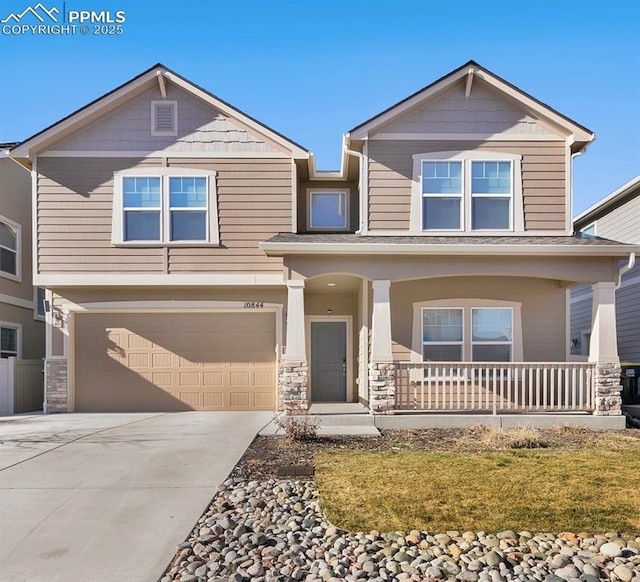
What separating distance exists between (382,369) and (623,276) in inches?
378

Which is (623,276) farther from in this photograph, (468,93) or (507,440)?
(507,440)

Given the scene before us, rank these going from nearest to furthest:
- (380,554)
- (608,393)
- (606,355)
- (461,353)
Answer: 1. (380,554)
2. (608,393)
3. (606,355)
4. (461,353)

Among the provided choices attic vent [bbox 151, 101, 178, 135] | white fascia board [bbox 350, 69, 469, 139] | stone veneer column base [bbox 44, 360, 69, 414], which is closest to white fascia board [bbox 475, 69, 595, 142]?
white fascia board [bbox 350, 69, 469, 139]

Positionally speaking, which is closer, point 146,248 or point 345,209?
point 146,248

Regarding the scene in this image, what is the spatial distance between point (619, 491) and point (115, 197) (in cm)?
1071

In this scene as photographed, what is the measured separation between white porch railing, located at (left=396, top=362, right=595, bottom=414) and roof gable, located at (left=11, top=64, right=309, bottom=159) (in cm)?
558

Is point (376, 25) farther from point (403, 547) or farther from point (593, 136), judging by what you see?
point (403, 547)

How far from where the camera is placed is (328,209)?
1298 centimetres

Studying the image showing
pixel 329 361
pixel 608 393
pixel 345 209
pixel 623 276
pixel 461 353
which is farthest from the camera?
pixel 623 276

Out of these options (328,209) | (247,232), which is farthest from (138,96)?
(328,209)

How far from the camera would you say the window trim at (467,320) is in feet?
35.6

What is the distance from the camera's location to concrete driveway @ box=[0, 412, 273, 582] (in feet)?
12.5

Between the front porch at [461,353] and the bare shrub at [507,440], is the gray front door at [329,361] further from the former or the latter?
the bare shrub at [507,440]

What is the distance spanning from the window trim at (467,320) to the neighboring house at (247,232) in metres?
0.03
